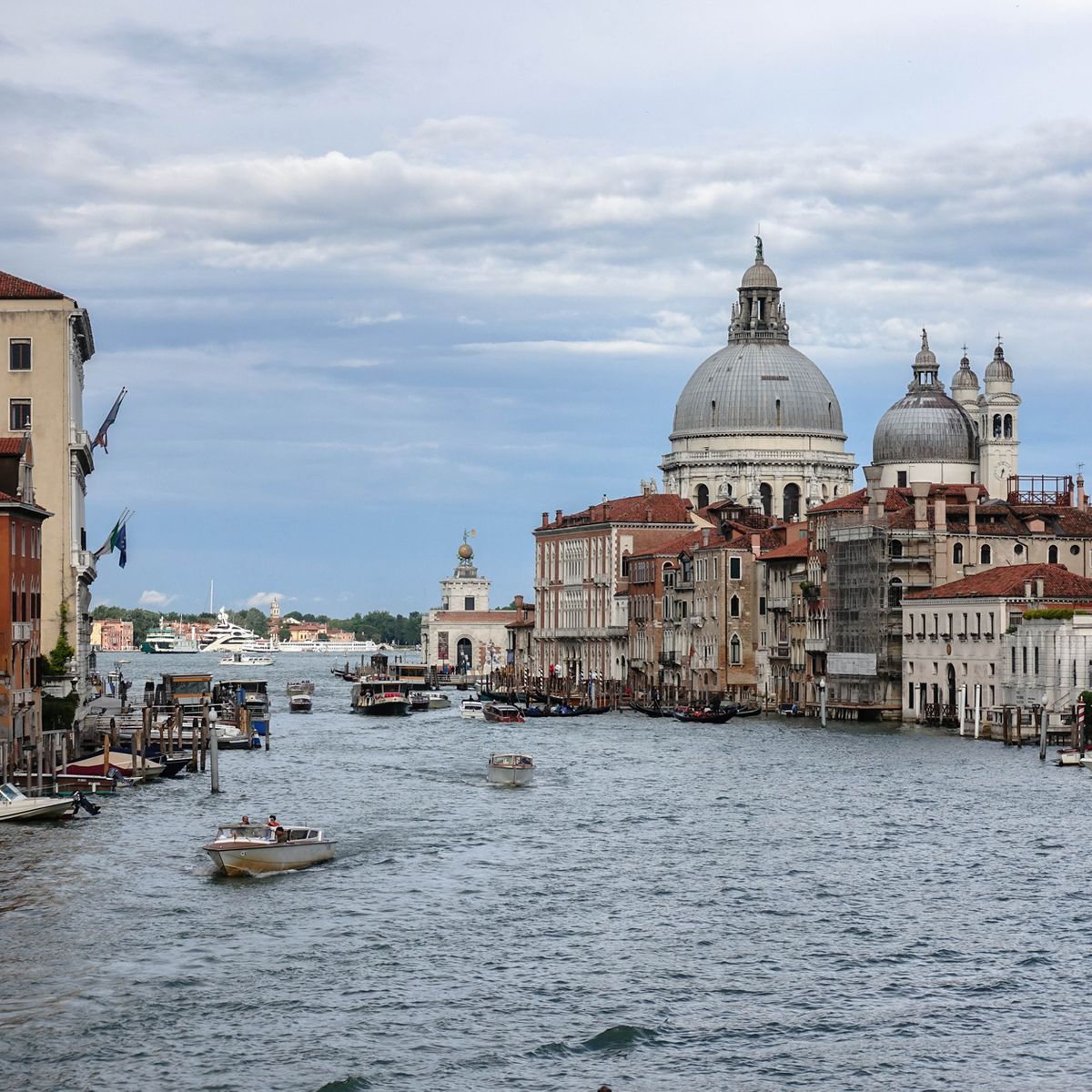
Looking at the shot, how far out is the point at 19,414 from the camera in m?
76.1

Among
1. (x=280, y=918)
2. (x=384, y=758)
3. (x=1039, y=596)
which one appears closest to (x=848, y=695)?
(x=1039, y=596)

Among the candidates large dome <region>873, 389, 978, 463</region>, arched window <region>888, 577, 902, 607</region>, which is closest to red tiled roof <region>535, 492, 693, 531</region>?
large dome <region>873, 389, 978, 463</region>

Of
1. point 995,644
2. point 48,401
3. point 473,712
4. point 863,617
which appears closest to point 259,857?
point 48,401

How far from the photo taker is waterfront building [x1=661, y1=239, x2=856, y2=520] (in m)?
163

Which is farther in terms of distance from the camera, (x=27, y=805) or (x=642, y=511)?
(x=642, y=511)

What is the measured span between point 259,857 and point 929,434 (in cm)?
10195

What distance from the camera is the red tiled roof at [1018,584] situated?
92.2 metres

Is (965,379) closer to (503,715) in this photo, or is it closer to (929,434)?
(929,434)

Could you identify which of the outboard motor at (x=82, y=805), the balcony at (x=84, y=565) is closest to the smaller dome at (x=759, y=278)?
the balcony at (x=84, y=565)

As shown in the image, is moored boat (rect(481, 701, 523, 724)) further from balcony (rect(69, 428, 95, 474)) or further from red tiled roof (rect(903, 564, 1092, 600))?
balcony (rect(69, 428, 95, 474))

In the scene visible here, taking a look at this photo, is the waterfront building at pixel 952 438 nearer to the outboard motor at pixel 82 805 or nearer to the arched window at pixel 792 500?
the arched window at pixel 792 500

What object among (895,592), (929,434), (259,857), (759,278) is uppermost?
(759,278)

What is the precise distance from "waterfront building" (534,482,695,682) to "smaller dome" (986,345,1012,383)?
68.1 feet

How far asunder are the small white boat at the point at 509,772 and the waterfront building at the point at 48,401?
15.1m
